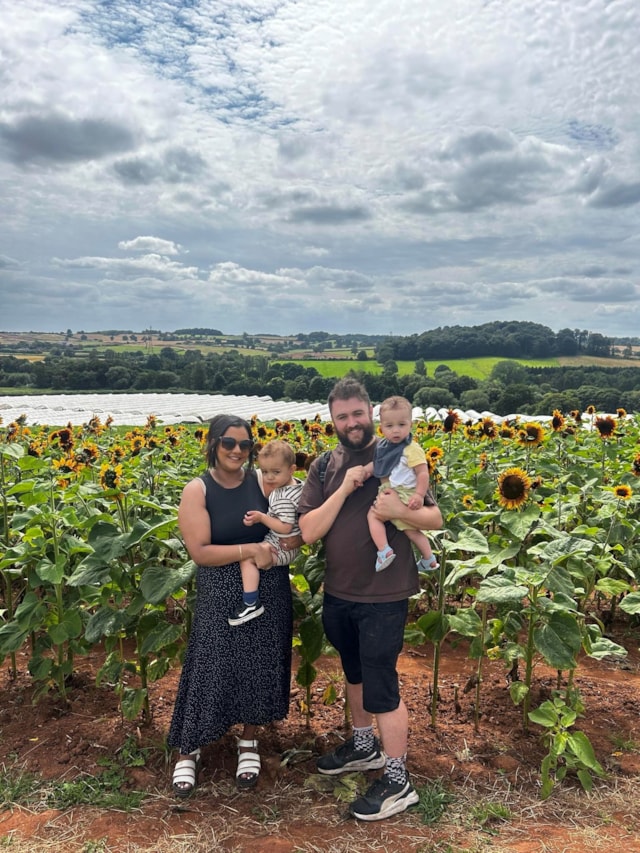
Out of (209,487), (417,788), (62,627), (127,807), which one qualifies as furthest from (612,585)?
(62,627)

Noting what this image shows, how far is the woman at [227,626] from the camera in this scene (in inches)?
128

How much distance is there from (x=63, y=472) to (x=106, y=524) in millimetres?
2119

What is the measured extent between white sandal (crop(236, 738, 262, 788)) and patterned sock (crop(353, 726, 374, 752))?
21.0 inches

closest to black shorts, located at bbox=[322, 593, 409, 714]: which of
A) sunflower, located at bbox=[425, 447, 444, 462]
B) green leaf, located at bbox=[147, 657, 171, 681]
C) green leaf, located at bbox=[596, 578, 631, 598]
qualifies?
green leaf, located at bbox=[147, 657, 171, 681]

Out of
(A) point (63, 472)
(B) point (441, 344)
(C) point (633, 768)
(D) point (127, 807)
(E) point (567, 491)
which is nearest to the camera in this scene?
(D) point (127, 807)

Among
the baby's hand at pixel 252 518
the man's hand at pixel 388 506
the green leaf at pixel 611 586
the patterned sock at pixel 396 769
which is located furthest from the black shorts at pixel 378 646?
→ the green leaf at pixel 611 586

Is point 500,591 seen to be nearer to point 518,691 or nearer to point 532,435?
point 518,691

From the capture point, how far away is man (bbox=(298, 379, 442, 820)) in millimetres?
3127

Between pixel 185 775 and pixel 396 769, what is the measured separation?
106 cm

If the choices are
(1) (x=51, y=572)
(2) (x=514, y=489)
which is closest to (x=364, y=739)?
(2) (x=514, y=489)

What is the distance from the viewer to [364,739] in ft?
11.7

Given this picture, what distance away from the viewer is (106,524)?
11.9 ft

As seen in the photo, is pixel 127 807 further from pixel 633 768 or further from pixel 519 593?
pixel 633 768

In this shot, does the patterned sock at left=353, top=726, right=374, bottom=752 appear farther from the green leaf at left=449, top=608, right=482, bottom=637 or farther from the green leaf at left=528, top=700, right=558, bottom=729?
the green leaf at left=528, top=700, right=558, bottom=729
